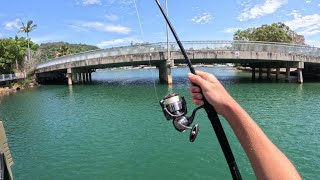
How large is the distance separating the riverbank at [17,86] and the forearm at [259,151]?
4298cm

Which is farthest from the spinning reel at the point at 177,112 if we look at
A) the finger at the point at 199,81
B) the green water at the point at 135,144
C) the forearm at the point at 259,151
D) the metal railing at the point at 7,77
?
the metal railing at the point at 7,77

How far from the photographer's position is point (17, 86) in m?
46.3

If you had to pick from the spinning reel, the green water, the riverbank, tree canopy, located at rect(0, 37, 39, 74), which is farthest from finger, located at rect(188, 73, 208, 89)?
tree canopy, located at rect(0, 37, 39, 74)

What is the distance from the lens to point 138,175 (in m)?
10.4

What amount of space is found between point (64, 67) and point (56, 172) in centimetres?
3885

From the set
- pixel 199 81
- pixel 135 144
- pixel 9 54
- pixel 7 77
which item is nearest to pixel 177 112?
pixel 199 81

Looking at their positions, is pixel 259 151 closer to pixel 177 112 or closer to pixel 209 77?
pixel 209 77

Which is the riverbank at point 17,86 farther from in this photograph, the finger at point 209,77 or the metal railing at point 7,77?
the finger at point 209,77

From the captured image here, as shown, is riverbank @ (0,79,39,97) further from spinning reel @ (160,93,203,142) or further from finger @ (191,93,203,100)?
finger @ (191,93,203,100)

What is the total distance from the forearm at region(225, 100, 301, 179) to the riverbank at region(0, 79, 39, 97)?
43.0m

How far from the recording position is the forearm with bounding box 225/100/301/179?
173cm

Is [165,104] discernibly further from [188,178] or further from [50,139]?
[50,139]

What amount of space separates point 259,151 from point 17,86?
163 feet

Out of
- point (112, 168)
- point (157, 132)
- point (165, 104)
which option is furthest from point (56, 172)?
point (165, 104)
